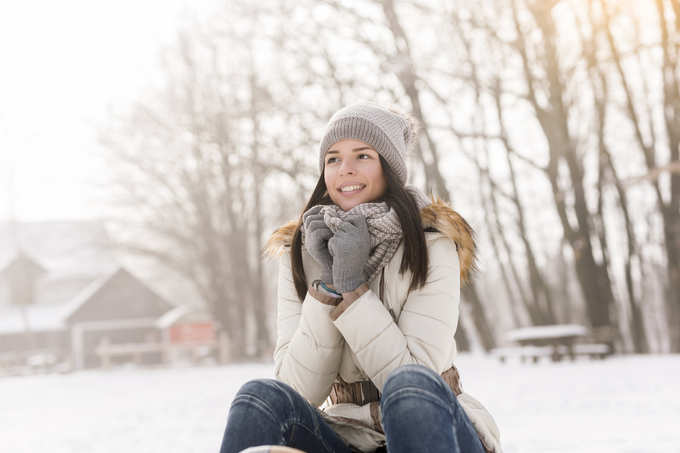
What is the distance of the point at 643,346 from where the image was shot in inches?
814

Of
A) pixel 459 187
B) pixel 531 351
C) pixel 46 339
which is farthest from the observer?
pixel 46 339

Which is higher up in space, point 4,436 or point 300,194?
point 300,194

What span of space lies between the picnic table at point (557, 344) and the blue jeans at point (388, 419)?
12782 millimetres

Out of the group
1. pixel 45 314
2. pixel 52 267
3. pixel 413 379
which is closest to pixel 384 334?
pixel 413 379

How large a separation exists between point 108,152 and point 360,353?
26008mm

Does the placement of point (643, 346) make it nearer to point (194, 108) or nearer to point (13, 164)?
point (194, 108)

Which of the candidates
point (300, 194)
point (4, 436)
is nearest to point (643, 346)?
point (300, 194)

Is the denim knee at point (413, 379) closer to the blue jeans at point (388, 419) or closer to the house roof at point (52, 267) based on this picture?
the blue jeans at point (388, 419)

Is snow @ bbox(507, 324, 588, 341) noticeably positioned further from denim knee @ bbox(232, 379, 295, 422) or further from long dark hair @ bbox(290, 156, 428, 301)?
denim knee @ bbox(232, 379, 295, 422)

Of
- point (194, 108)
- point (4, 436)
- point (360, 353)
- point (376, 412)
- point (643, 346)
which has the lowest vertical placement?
point (643, 346)

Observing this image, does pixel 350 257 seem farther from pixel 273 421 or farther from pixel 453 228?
pixel 273 421

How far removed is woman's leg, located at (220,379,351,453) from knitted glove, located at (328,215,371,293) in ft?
1.35

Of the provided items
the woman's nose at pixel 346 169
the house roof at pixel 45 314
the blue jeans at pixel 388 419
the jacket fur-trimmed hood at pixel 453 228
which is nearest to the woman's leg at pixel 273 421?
the blue jeans at pixel 388 419

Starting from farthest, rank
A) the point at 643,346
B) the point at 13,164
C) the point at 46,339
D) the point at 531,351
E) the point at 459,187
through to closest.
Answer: the point at 46,339 < the point at 13,164 < the point at 459,187 < the point at 643,346 < the point at 531,351
